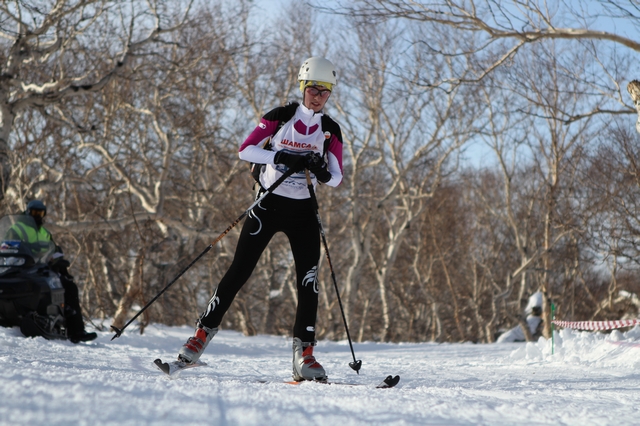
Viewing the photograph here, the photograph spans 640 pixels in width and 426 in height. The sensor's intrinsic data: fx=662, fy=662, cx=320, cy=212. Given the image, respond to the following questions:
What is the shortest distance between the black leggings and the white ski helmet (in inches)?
30.9

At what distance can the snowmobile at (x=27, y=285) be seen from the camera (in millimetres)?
6984

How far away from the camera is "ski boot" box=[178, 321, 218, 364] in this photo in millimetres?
4023

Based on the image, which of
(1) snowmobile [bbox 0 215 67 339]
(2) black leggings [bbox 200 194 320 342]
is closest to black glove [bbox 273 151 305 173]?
(2) black leggings [bbox 200 194 320 342]

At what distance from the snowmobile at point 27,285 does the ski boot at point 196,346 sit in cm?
361

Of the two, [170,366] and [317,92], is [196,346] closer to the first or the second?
[170,366]

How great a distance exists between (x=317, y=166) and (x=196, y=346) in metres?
1.35

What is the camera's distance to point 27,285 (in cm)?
703

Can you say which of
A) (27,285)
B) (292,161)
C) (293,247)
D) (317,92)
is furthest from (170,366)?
(27,285)

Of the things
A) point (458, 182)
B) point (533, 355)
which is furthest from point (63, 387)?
point (458, 182)

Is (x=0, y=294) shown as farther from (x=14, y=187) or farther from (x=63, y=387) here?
(x=14, y=187)

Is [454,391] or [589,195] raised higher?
[589,195]

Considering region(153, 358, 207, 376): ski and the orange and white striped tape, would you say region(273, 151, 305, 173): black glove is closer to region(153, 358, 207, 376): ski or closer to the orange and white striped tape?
region(153, 358, 207, 376): ski

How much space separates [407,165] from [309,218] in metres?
15.2

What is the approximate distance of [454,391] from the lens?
3492mm
